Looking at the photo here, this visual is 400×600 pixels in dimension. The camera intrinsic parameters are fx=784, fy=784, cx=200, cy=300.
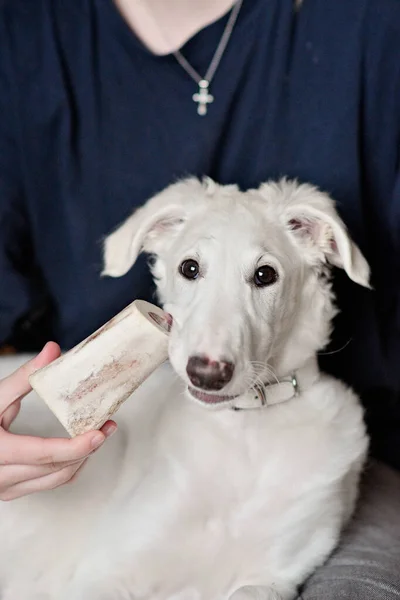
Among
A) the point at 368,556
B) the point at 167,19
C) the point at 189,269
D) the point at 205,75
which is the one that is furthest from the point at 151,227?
the point at 368,556

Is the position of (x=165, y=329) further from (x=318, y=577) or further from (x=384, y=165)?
(x=384, y=165)

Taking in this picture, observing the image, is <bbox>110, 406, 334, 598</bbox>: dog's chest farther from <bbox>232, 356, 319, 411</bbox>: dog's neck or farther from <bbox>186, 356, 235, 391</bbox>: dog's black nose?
<bbox>186, 356, 235, 391</bbox>: dog's black nose

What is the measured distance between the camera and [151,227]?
1535 millimetres

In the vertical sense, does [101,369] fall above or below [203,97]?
below

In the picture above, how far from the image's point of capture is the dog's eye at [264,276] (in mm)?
1368

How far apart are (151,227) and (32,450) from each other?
52cm

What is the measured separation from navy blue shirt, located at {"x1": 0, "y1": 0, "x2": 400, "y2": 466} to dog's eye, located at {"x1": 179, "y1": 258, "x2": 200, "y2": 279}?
37 cm

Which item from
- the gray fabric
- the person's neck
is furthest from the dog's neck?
the person's neck

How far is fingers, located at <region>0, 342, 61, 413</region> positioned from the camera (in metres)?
1.21

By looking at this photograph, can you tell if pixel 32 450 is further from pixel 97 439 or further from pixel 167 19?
pixel 167 19

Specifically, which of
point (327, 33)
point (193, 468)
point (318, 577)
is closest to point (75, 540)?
point (193, 468)

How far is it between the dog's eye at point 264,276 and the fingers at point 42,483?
44 cm

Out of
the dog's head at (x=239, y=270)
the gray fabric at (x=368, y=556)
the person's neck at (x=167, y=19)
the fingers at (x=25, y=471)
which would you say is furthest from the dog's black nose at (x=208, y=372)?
the person's neck at (x=167, y=19)

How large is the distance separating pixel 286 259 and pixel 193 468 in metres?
0.43
